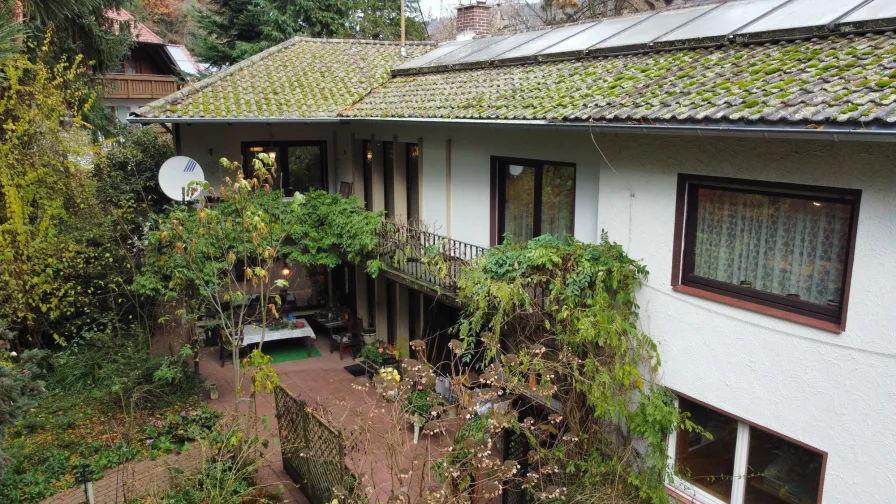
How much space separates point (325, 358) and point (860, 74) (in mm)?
12083

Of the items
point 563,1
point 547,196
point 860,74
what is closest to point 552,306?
point 547,196

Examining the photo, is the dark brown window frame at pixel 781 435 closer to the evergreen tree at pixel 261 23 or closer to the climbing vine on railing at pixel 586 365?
the climbing vine on railing at pixel 586 365

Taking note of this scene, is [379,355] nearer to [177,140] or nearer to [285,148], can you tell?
[285,148]

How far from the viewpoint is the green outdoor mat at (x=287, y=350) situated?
14836 millimetres

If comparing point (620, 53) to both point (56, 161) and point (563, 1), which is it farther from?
point (563, 1)

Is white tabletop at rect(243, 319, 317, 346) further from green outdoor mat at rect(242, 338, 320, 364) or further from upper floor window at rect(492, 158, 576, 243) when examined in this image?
upper floor window at rect(492, 158, 576, 243)

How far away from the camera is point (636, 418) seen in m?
7.34

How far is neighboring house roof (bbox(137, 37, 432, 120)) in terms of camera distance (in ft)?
40.0

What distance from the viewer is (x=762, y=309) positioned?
20.9ft

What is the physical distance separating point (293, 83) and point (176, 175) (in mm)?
3283

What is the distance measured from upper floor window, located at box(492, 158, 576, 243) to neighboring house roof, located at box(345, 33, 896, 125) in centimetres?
→ 109

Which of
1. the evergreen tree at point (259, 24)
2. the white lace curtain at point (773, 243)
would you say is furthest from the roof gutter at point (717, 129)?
the evergreen tree at point (259, 24)

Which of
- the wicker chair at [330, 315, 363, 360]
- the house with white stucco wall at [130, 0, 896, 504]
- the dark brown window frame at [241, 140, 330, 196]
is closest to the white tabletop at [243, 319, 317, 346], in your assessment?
the wicker chair at [330, 315, 363, 360]

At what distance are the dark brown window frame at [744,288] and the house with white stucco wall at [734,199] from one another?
2 centimetres
